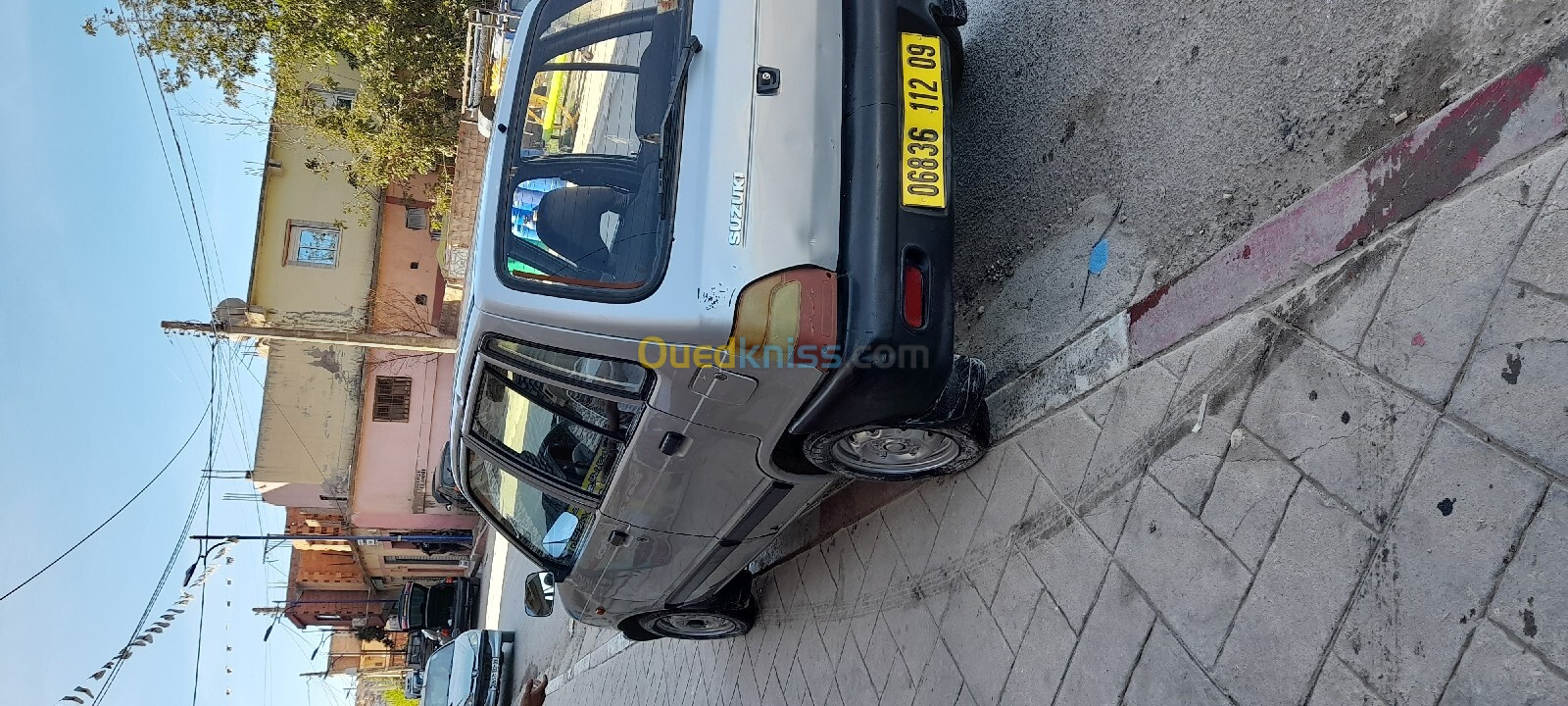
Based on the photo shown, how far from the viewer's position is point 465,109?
13.0 metres

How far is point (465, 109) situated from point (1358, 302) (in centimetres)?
1240

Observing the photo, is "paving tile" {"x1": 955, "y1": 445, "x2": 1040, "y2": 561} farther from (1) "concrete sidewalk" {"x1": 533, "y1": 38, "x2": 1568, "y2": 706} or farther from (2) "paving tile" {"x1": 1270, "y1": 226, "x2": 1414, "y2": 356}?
(2) "paving tile" {"x1": 1270, "y1": 226, "x2": 1414, "y2": 356}

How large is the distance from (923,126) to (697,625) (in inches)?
170

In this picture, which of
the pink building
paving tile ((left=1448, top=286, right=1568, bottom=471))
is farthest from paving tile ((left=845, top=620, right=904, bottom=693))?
the pink building

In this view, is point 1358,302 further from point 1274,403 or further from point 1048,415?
point 1048,415

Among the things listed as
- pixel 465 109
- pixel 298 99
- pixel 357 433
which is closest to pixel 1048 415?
pixel 465 109

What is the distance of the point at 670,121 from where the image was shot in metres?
3.54

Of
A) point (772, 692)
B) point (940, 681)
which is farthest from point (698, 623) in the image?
point (940, 681)

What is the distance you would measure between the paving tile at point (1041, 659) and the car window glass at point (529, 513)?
91.6 inches

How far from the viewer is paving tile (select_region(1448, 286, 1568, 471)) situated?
233 cm

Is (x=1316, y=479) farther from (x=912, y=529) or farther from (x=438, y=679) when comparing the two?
(x=438, y=679)

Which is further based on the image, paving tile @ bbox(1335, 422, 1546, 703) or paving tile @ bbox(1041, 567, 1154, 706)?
paving tile @ bbox(1041, 567, 1154, 706)

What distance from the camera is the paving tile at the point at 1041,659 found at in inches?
142

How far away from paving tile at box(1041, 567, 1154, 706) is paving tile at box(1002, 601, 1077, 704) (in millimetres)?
53
